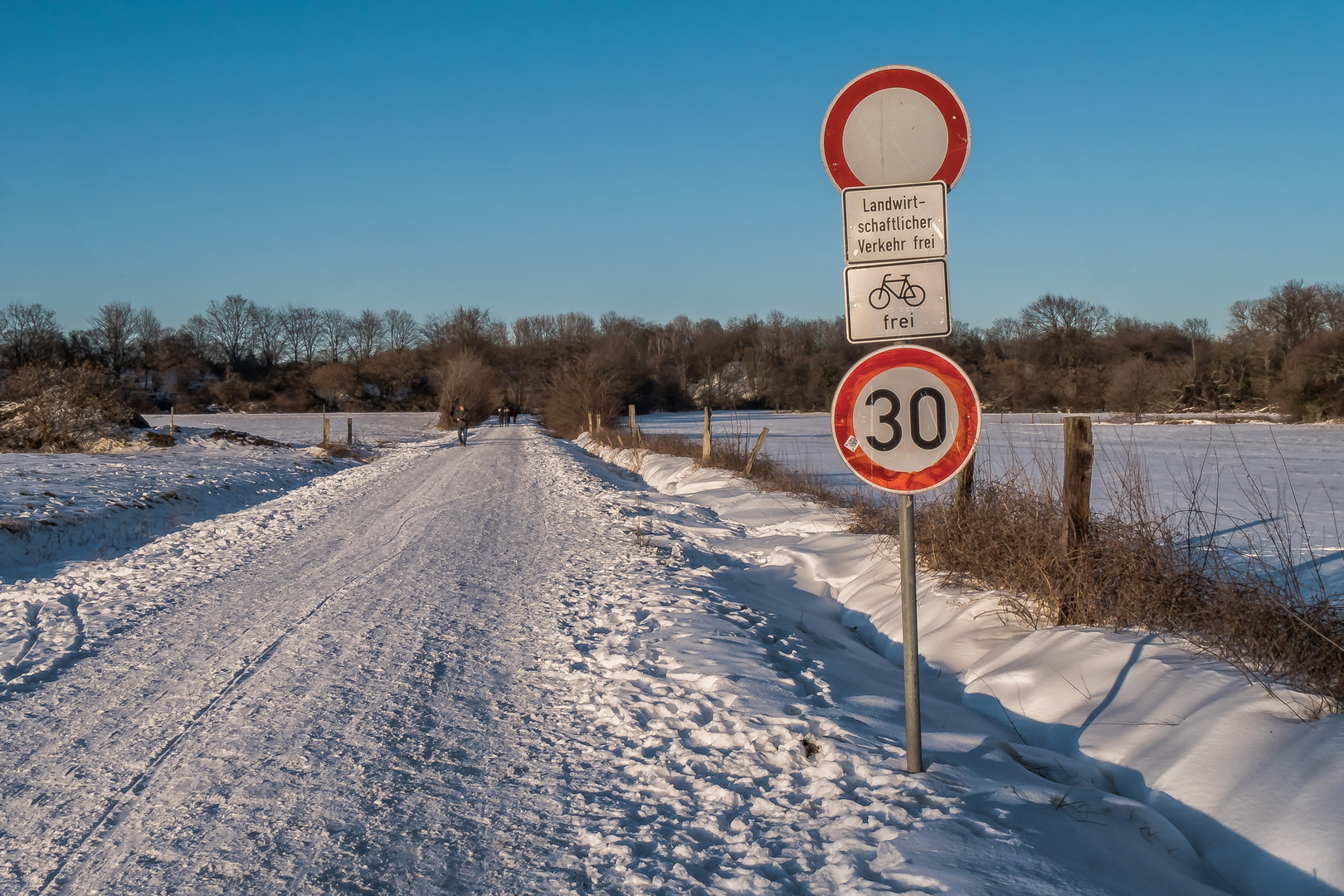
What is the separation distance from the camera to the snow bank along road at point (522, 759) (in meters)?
2.88

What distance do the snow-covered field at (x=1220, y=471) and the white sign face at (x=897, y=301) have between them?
105 inches

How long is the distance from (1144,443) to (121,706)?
34.4 m

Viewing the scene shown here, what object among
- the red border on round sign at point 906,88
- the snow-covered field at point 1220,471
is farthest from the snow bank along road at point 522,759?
the red border on round sign at point 906,88

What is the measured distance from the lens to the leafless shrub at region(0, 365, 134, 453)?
79.7ft

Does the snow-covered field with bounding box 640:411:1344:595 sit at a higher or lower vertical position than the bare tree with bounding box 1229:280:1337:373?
lower

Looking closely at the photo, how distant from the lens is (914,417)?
3.24 metres

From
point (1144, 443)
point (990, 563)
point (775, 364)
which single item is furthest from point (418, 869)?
point (775, 364)

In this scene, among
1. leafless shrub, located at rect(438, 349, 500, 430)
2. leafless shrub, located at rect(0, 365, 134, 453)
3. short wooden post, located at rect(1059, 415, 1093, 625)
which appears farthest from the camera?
leafless shrub, located at rect(438, 349, 500, 430)

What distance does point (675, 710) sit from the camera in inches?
171

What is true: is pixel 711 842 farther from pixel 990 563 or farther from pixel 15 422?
pixel 15 422

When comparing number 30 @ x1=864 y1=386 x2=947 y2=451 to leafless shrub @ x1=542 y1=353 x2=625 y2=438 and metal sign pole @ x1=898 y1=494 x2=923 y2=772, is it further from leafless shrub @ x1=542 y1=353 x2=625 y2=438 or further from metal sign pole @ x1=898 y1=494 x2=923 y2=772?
leafless shrub @ x1=542 y1=353 x2=625 y2=438

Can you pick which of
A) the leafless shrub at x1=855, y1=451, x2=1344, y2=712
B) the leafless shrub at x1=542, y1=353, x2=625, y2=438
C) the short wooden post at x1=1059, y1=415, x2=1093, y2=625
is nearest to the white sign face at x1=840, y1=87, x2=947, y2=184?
the leafless shrub at x1=855, y1=451, x2=1344, y2=712

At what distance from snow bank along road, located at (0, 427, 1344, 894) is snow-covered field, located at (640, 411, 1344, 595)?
7.30 feet

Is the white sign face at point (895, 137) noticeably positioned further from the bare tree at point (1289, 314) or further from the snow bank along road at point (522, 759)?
the bare tree at point (1289, 314)
